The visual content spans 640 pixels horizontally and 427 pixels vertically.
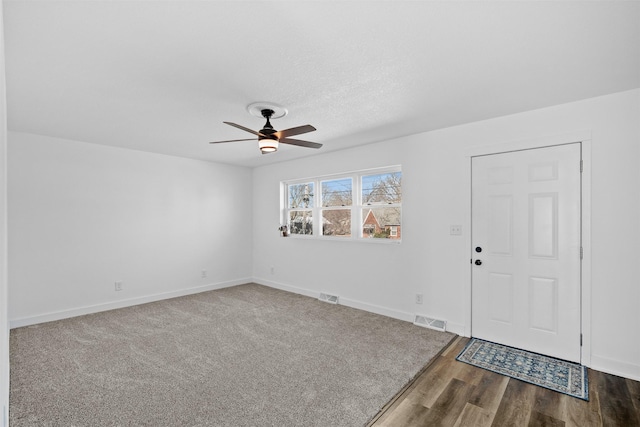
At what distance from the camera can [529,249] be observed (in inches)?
124

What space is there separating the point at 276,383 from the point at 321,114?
2530mm

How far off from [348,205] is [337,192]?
327mm

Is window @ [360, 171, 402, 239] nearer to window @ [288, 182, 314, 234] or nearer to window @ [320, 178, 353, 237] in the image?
window @ [320, 178, 353, 237]

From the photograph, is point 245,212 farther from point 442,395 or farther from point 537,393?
point 537,393

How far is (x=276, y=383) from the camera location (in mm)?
2578

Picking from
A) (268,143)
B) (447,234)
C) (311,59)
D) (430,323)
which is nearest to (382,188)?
(447,234)

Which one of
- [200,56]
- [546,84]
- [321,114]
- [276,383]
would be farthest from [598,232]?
[200,56]

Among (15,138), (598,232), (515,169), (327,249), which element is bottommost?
(327,249)

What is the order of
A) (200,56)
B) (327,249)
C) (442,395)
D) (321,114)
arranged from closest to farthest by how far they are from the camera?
(200,56), (442,395), (321,114), (327,249)

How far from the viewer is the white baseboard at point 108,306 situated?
12.7ft

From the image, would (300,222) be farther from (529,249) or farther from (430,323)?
(529,249)

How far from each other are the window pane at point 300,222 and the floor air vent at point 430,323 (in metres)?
2.35

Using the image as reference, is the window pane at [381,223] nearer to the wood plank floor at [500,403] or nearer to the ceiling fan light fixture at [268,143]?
the wood plank floor at [500,403]

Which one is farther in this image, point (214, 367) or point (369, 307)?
point (369, 307)
